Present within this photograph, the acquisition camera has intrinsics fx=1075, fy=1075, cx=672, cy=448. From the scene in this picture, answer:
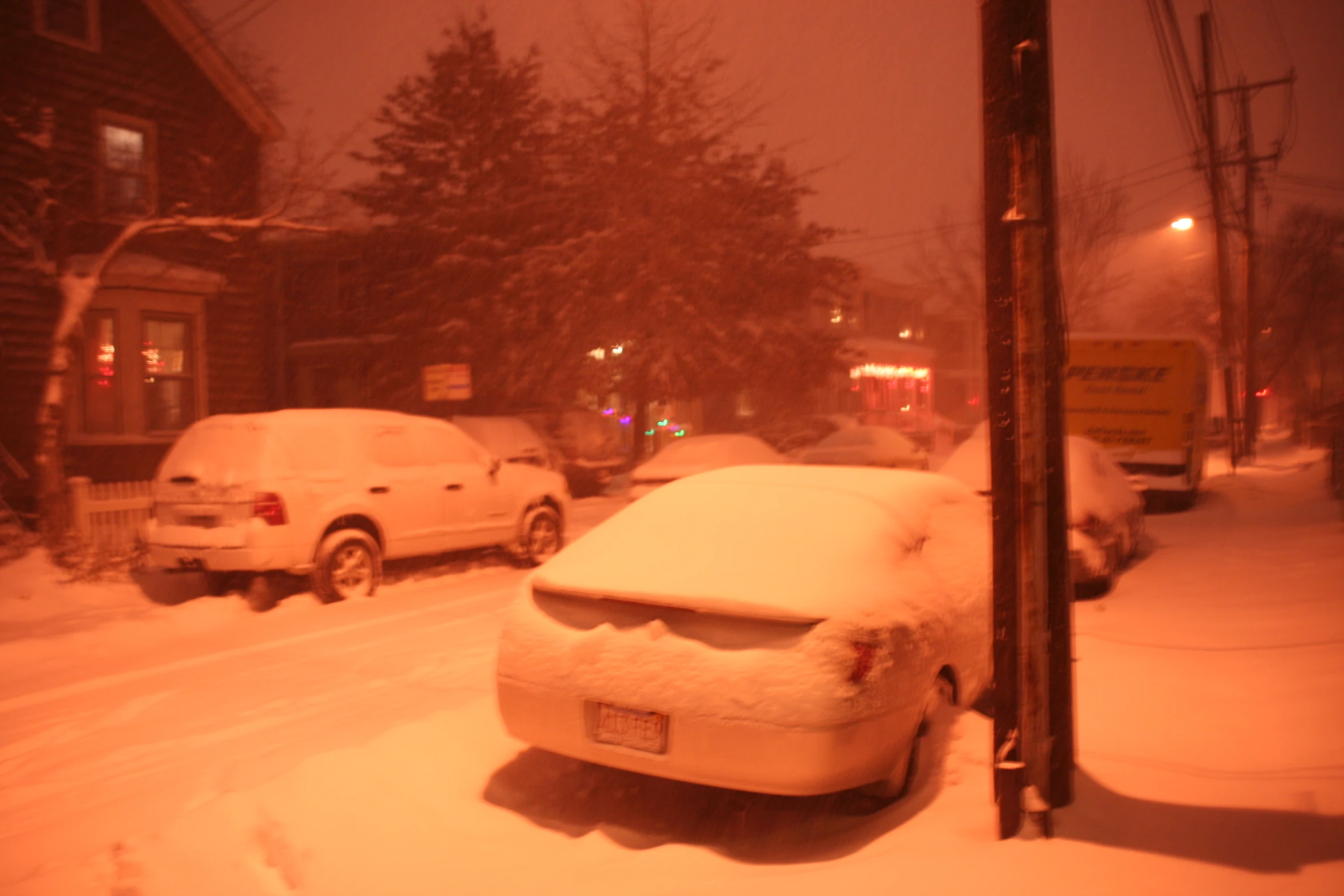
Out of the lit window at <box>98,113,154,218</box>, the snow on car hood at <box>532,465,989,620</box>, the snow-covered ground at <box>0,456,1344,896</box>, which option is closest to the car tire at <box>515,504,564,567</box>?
the snow-covered ground at <box>0,456,1344,896</box>

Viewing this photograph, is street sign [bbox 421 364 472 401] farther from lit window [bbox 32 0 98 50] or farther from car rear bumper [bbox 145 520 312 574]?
lit window [bbox 32 0 98 50]

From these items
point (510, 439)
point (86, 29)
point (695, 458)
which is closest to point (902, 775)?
point (695, 458)

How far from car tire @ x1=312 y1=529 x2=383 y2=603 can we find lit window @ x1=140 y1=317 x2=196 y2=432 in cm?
996

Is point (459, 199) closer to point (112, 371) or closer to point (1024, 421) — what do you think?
point (112, 371)

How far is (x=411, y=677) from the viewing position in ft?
24.7

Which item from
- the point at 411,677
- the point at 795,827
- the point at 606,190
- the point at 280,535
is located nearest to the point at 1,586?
the point at 280,535

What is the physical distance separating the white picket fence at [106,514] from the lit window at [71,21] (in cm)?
837

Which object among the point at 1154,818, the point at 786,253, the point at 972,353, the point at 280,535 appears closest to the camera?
Result: the point at 1154,818

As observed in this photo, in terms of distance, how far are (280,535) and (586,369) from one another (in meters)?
17.6

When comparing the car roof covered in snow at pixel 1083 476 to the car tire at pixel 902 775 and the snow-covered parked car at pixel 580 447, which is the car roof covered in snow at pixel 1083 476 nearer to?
the car tire at pixel 902 775

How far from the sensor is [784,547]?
4.84m

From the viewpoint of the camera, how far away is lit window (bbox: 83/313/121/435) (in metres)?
17.7

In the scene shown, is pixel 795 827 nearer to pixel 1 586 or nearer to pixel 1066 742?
pixel 1066 742

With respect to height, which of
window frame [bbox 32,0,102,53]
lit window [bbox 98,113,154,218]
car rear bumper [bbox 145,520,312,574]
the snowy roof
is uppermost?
window frame [bbox 32,0,102,53]
